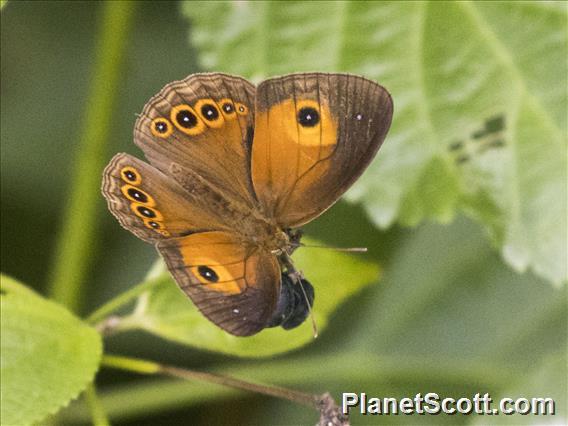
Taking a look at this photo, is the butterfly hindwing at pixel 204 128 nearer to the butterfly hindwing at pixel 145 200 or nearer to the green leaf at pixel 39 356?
the butterfly hindwing at pixel 145 200

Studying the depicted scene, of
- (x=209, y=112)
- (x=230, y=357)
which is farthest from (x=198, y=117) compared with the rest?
(x=230, y=357)

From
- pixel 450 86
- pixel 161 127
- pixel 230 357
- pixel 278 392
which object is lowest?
pixel 278 392

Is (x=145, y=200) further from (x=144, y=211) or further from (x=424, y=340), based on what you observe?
(x=424, y=340)

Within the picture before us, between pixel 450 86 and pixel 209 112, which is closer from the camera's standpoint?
pixel 209 112

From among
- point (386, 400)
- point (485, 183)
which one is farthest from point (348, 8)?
point (386, 400)

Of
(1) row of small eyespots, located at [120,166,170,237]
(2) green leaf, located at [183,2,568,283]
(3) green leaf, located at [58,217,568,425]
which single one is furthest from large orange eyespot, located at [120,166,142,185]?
(3) green leaf, located at [58,217,568,425]

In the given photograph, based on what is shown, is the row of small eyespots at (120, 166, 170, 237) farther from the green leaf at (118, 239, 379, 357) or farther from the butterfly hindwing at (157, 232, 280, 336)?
the green leaf at (118, 239, 379, 357)

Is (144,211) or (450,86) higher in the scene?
(450,86)

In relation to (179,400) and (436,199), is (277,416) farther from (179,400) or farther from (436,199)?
(436,199)
